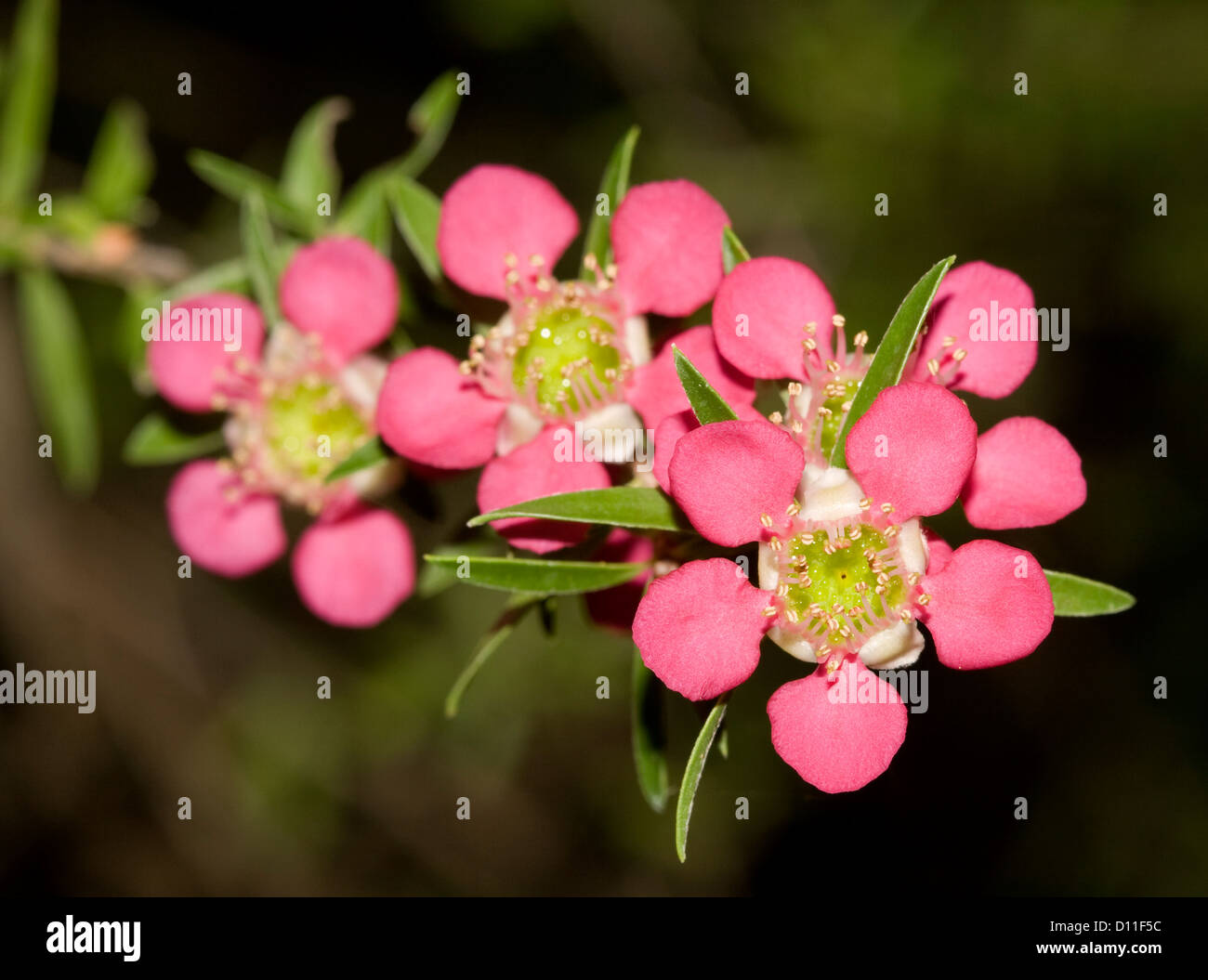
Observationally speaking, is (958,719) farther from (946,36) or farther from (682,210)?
(682,210)

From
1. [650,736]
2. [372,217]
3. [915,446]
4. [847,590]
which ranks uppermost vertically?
[372,217]

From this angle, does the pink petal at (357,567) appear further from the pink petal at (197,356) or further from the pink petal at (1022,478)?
the pink petal at (1022,478)

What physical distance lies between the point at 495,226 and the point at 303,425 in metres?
0.91

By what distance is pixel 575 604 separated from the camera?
13.7 ft

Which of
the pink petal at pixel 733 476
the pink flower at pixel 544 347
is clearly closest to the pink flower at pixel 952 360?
the pink flower at pixel 544 347

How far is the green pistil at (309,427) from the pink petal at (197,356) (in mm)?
157

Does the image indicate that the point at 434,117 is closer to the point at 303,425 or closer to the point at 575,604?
the point at 303,425

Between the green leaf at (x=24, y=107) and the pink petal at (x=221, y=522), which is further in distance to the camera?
the green leaf at (x=24, y=107)

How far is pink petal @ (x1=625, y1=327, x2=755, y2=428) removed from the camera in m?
1.99

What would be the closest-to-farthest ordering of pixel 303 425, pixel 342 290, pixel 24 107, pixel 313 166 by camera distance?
pixel 342 290 → pixel 303 425 → pixel 313 166 → pixel 24 107

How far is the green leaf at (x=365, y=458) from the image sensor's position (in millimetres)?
2186

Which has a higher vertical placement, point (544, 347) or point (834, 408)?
point (544, 347)

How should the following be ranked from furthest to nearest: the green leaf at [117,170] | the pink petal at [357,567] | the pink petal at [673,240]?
the green leaf at [117,170]
the pink petal at [357,567]
the pink petal at [673,240]

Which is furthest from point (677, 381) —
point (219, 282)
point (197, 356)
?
point (219, 282)
